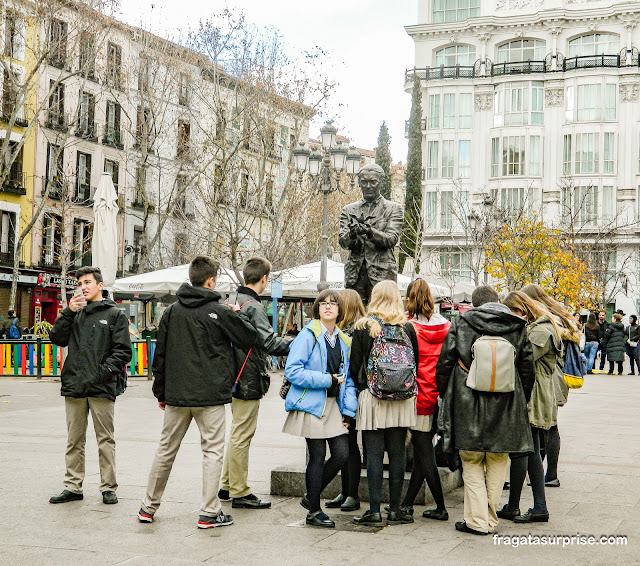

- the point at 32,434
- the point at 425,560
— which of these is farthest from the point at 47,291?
the point at 425,560

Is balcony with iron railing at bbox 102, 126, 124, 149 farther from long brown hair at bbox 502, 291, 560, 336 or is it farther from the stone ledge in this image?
long brown hair at bbox 502, 291, 560, 336

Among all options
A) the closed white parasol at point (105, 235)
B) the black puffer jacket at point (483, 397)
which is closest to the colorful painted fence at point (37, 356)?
the closed white parasol at point (105, 235)

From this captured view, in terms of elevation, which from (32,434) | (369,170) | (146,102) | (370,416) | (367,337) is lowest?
(32,434)

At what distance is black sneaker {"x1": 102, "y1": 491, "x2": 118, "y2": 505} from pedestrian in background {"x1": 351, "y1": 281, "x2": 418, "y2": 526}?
1901mm

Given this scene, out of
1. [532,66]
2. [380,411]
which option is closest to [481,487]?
[380,411]

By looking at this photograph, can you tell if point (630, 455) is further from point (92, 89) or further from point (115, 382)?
point (92, 89)

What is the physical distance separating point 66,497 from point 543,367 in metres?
3.79

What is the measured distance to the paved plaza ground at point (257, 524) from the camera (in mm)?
5578

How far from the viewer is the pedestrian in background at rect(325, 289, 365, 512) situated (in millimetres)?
6672

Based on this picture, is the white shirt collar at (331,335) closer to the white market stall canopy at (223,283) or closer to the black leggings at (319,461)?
the black leggings at (319,461)

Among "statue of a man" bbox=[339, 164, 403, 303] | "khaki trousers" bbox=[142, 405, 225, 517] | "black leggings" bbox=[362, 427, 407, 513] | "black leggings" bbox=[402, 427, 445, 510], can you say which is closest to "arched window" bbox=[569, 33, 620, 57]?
"statue of a man" bbox=[339, 164, 403, 303]

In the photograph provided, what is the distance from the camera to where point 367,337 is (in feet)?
20.9

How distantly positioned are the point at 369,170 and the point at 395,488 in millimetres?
3233

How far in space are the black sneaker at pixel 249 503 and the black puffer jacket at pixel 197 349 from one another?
1049 mm
